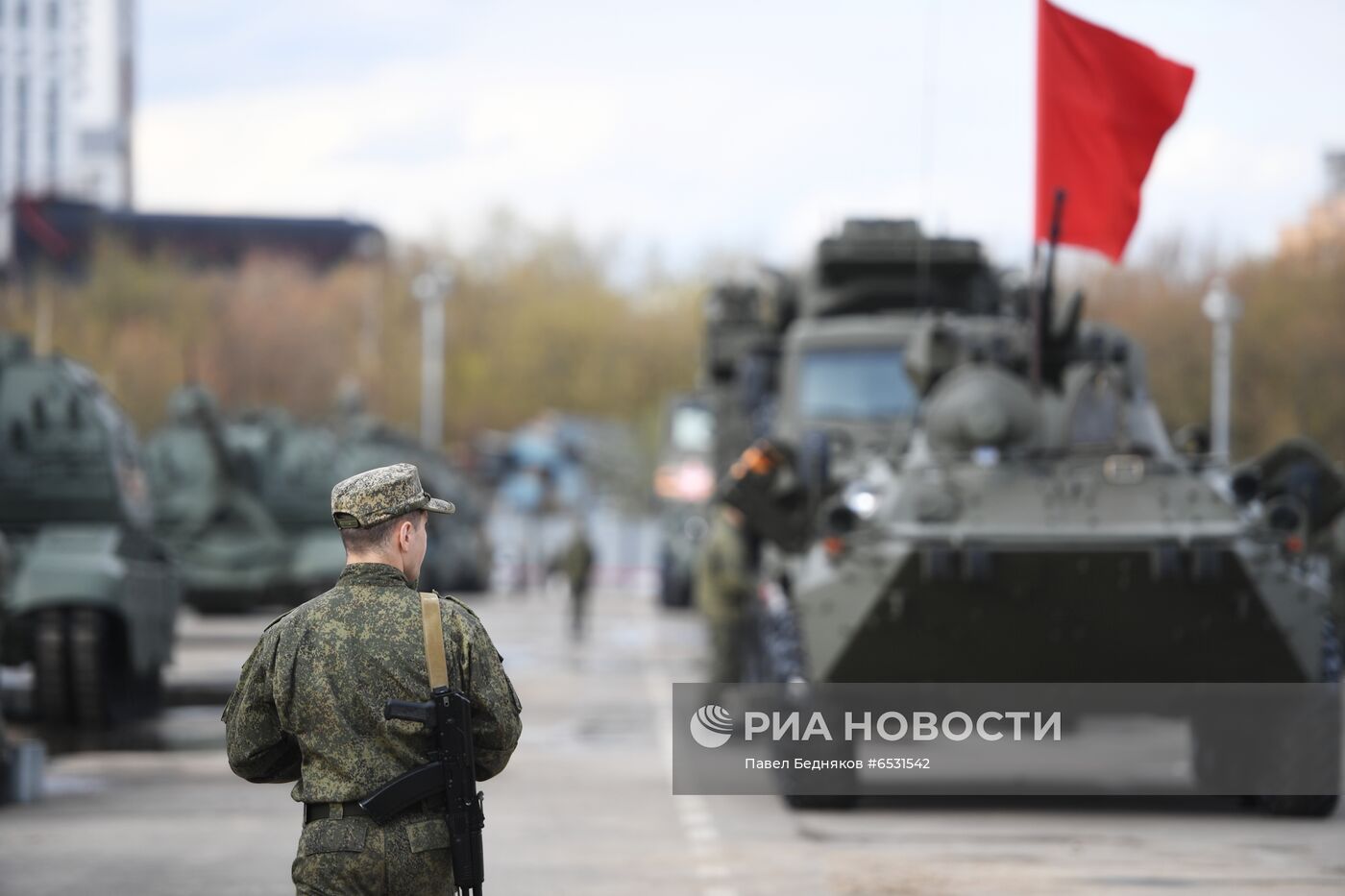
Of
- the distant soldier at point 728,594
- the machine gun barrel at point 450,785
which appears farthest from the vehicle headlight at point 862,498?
the machine gun barrel at point 450,785

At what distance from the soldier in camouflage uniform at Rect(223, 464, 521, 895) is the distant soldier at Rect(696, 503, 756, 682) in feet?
37.5

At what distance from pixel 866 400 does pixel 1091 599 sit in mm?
4362

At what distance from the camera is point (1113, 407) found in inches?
520

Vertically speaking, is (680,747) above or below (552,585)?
above

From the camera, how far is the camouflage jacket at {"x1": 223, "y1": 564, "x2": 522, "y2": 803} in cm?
551

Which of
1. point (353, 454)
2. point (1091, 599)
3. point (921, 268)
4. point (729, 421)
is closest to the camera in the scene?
point (1091, 599)

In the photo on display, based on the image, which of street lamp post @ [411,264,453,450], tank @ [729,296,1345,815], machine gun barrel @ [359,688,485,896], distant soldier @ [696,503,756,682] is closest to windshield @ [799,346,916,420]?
distant soldier @ [696,503,756,682]

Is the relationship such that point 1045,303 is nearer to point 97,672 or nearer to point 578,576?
point 97,672

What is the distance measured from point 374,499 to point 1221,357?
2278 cm

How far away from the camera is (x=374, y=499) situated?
556 centimetres

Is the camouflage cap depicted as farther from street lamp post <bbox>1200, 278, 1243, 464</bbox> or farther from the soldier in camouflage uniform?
street lamp post <bbox>1200, 278, 1243, 464</bbox>

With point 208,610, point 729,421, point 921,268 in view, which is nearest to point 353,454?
point 208,610

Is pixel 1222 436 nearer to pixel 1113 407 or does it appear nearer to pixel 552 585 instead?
pixel 1113 407

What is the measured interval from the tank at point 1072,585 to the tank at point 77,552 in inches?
237
